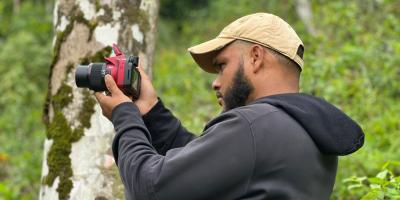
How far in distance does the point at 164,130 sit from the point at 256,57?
775 millimetres

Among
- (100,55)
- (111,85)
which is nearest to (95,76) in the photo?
(111,85)

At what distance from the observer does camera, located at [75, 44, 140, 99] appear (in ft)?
9.36

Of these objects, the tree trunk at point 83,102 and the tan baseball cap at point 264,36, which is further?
the tree trunk at point 83,102

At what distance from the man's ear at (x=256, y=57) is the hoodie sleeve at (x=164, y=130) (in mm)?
618

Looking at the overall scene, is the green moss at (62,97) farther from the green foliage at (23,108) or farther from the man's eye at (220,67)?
the green foliage at (23,108)

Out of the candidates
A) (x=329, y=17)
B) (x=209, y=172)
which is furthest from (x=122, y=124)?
(x=329, y=17)

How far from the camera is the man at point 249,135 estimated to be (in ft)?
8.17

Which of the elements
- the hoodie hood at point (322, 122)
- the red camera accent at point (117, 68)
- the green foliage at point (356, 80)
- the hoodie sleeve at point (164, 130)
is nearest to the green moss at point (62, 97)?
the hoodie sleeve at point (164, 130)

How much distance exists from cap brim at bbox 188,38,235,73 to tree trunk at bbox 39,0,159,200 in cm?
82

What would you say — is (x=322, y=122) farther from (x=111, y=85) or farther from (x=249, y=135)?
(x=111, y=85)

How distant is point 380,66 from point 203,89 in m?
3.58

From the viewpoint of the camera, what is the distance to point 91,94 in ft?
12.3

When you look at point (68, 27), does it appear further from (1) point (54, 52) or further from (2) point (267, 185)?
(2) point (267, 185)

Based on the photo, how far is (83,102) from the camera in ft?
12.3
